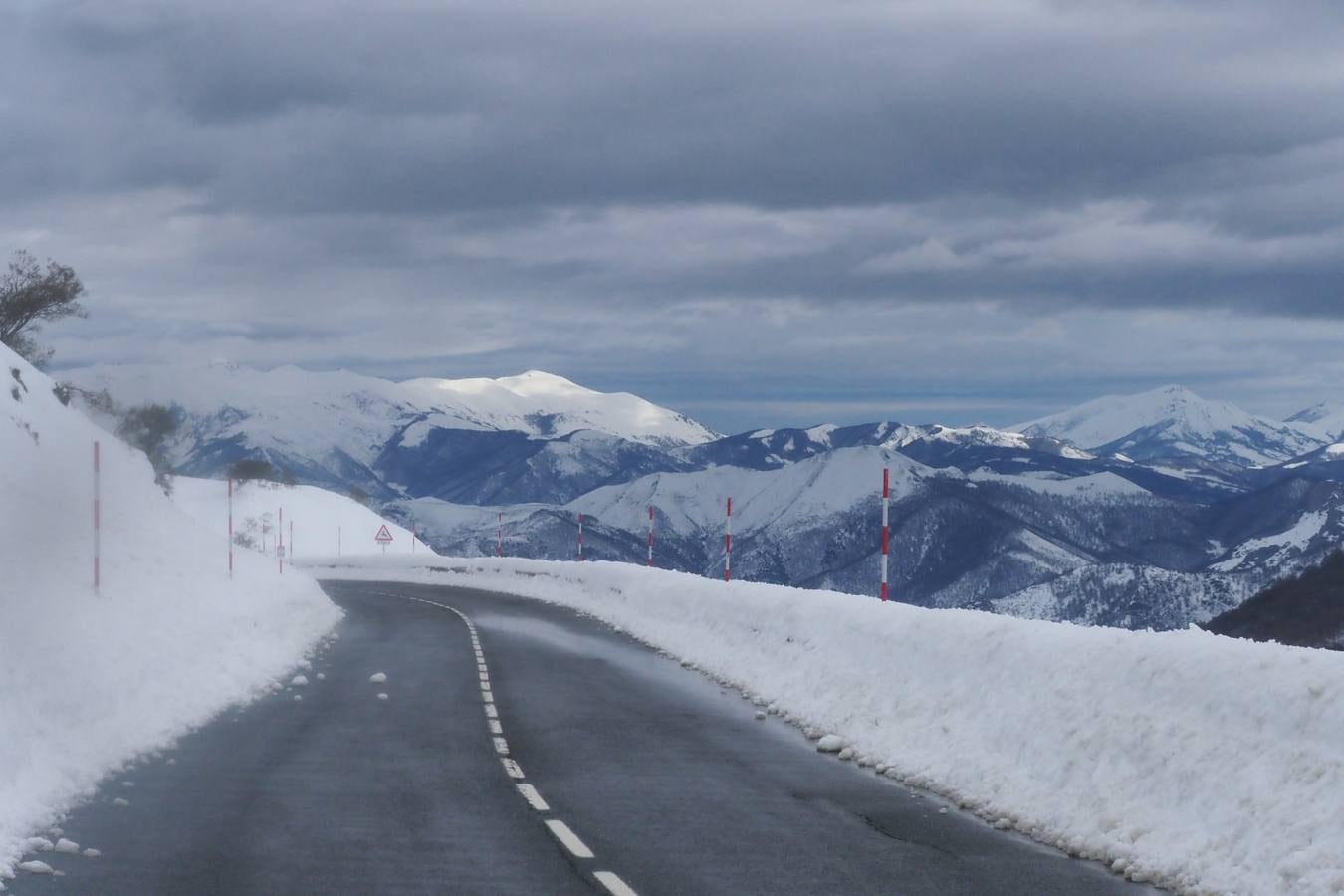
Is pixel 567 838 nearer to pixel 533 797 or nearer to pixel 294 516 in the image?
pixel 533 797

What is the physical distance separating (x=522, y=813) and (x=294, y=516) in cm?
13384

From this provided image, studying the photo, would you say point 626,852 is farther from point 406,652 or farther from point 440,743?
point 406,652

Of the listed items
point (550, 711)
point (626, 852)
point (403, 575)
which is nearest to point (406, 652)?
point (550, 711)

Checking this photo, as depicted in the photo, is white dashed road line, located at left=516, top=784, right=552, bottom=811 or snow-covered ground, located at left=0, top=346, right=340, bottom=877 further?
snow-covered ground, located at left=0, top=346, right=340, bottom=877

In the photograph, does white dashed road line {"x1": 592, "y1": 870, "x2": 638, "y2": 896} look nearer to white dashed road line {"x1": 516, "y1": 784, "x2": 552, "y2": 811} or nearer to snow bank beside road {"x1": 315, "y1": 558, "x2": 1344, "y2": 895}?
white dashed road line {"x1": 516, "y1": 784, "x2": 552, "y2": 811}

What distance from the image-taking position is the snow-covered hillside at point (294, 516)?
130 m

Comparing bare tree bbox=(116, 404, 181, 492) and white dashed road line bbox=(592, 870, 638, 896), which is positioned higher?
bare tree bbox=(116, 404, 181, 492)

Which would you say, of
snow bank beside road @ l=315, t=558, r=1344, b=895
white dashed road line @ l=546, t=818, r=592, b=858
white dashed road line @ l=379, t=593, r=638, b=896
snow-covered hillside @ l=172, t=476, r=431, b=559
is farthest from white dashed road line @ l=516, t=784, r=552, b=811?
snow-covered hillside @ l=172, t=476, r=431, b=559

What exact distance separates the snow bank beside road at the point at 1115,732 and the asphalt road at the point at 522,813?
0.47 metres

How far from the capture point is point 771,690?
20.4 meters

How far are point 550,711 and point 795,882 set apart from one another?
946cm

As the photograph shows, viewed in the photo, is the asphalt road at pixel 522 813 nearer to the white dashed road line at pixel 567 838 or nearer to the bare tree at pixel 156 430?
the white dashed road line at pixel 567 838

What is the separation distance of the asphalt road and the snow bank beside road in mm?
468

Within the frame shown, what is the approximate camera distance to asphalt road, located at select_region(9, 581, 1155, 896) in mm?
9852
